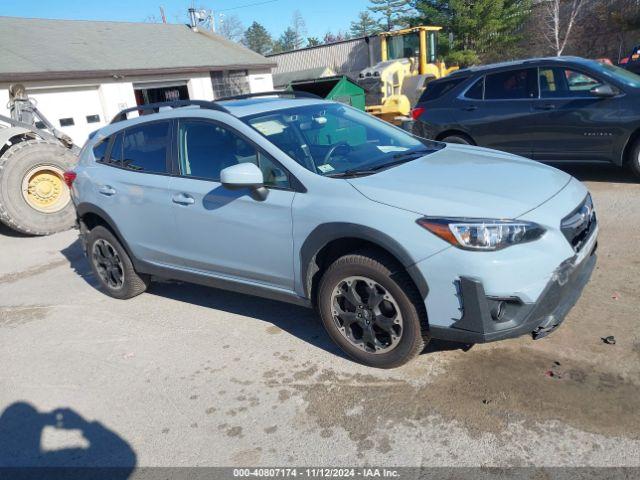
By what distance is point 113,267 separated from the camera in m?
5.31

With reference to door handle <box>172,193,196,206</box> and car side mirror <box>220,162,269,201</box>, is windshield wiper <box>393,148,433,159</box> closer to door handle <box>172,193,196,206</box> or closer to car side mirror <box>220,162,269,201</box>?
car side mirror <box>220,162,269,201</box>

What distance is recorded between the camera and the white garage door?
47.0 ft

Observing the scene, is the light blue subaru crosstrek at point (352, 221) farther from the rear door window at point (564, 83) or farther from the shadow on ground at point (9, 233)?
the shadow on ground at point (9, 233)

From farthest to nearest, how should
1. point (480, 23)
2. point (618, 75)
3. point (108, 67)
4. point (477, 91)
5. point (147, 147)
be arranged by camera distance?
point (480, 23) < point (108, 67) < point (477, 91) < point (618, 75) < point (147, 147)

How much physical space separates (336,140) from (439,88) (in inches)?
198

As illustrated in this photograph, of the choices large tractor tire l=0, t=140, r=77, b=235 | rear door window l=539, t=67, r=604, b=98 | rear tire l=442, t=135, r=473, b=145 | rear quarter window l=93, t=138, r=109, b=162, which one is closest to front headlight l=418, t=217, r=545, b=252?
rear quarter window l=93, t=138, r=109, b=162

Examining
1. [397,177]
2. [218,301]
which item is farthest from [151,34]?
[397,177]

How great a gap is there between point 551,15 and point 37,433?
3158 centimetres

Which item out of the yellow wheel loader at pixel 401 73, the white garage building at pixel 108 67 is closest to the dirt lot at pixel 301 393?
the yellow wheel loader at pixel 401 73

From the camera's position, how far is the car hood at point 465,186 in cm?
307

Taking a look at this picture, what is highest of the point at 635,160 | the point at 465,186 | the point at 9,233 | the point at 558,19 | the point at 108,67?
the point at 558,19

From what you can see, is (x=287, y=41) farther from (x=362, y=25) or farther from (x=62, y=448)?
(x=62, y=448)

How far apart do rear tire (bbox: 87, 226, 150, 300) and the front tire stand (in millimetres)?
2367

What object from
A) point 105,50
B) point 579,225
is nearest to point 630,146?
point 579,225
